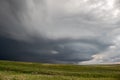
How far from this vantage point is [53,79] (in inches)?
1668

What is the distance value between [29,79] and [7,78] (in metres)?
3.92

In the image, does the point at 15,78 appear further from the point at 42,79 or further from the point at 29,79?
the point at 42,79

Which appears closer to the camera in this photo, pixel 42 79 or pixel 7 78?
pixel 7 78

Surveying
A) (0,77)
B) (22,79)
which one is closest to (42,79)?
(22,79)

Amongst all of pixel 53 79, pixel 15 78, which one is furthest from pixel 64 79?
pixel 15 78

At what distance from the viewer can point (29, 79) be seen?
38219mm

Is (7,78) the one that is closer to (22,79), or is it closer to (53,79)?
(22,79)

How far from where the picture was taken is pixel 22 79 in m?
36.9

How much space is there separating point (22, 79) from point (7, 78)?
2.49m

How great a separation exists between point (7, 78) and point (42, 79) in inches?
284

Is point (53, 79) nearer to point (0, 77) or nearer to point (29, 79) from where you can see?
point (29, 79)

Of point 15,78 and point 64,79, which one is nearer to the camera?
point 15,78

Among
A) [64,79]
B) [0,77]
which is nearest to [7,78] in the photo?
[0,77]

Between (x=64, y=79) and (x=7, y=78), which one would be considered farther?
(x=64, y=79)
